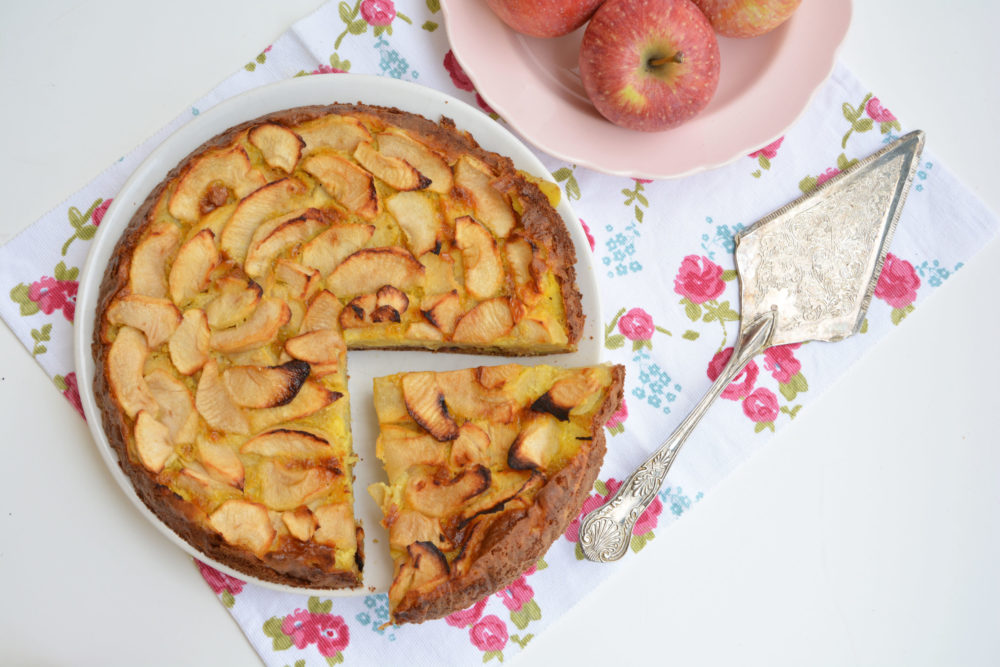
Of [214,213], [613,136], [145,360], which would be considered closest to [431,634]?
[145,360]

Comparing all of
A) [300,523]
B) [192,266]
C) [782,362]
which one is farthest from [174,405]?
[782,362]

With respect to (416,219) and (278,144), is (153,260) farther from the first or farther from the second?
(416,219)

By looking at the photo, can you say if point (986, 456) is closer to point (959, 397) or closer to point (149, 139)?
point (959, 397)

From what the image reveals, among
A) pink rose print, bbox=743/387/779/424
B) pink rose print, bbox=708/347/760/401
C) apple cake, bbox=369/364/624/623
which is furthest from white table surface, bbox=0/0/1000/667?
apple cake, bbox=369/364/624/623

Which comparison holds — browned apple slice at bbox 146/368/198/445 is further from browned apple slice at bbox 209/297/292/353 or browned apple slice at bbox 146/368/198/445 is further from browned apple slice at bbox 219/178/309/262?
browned apple slice at bbox 219/178/309/262

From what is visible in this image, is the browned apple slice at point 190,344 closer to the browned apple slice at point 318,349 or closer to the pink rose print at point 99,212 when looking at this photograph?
the browned apple slice at point 318,349
